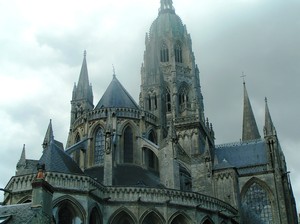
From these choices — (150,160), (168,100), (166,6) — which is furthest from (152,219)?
(166,6)

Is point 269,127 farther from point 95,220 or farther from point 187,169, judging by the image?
point 95,220

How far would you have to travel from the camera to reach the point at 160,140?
124 feet

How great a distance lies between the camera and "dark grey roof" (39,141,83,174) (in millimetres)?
27594

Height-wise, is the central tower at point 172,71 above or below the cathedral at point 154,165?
above

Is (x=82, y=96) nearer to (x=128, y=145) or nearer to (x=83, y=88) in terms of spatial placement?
(x=83, y=88)

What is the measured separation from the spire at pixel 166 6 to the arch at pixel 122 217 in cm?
3912

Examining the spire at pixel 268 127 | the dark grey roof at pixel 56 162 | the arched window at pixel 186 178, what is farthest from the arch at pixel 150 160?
the spire at pixel 268 127

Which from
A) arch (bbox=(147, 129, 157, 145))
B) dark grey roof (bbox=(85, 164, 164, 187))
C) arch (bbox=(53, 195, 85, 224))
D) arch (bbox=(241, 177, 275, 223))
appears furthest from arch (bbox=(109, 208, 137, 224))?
arch (bbox=(241, 177, 275, 223))

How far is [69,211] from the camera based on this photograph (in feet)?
87.0

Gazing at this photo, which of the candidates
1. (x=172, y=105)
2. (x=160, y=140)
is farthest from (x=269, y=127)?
(x=160, y=140)

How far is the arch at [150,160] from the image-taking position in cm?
3659

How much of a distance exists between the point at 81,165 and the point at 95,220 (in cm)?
893

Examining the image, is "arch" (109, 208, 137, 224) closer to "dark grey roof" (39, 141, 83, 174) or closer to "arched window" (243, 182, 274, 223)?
"dark grey roof" (39, 141, 83, 174)

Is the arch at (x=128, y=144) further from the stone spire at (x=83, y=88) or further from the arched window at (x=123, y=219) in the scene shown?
the stone spire at (x=83, y=88)
